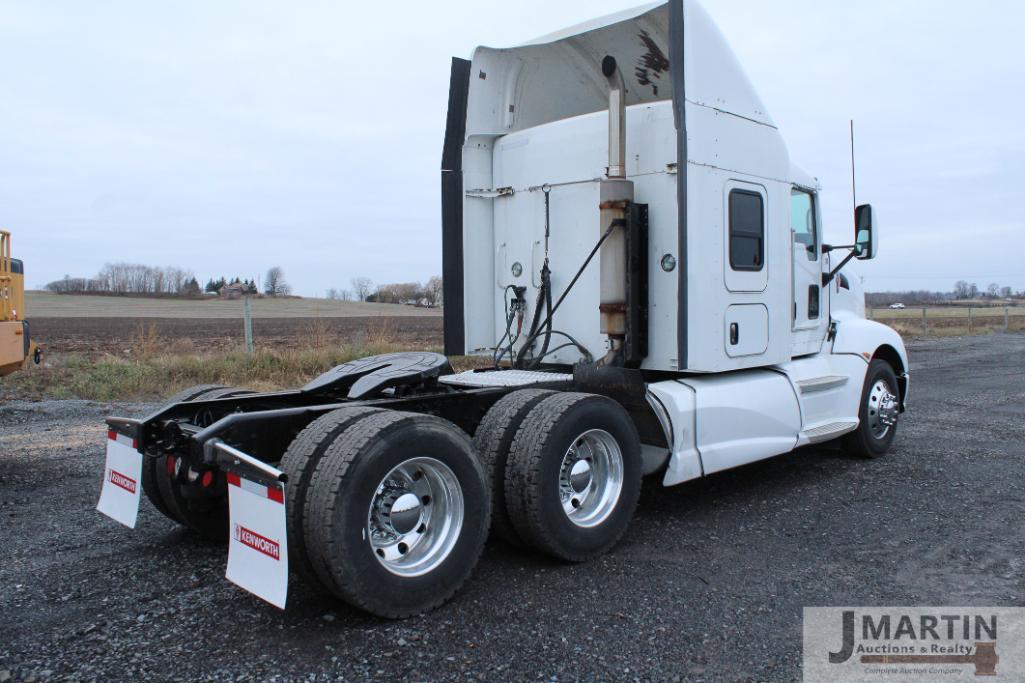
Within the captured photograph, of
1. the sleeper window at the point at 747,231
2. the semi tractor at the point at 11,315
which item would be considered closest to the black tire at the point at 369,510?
the sleeper window at the point at 747,231

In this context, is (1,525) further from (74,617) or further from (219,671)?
(219,671)

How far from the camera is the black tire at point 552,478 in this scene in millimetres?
4125

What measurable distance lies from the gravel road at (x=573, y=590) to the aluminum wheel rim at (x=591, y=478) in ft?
0.95

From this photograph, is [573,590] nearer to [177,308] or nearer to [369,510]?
[369,510]

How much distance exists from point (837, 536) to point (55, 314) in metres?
48.1

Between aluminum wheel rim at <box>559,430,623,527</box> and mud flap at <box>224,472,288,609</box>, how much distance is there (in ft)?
5.53

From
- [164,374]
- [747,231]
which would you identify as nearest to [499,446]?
[747,231]

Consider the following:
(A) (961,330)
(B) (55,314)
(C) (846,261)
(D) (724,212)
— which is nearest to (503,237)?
(D) (724,212)

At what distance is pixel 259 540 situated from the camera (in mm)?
3287

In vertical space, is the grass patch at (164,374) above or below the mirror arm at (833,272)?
below

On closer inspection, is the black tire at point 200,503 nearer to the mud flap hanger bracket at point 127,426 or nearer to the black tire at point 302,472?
the mud flap hanger bracket at point 127,426

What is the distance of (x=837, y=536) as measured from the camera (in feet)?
16.0

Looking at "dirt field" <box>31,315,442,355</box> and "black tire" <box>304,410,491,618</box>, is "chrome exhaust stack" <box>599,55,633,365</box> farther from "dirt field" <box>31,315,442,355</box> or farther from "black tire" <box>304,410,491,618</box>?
"dirt field" <box>31,315,442,355</box>

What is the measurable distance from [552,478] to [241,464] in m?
1.64
